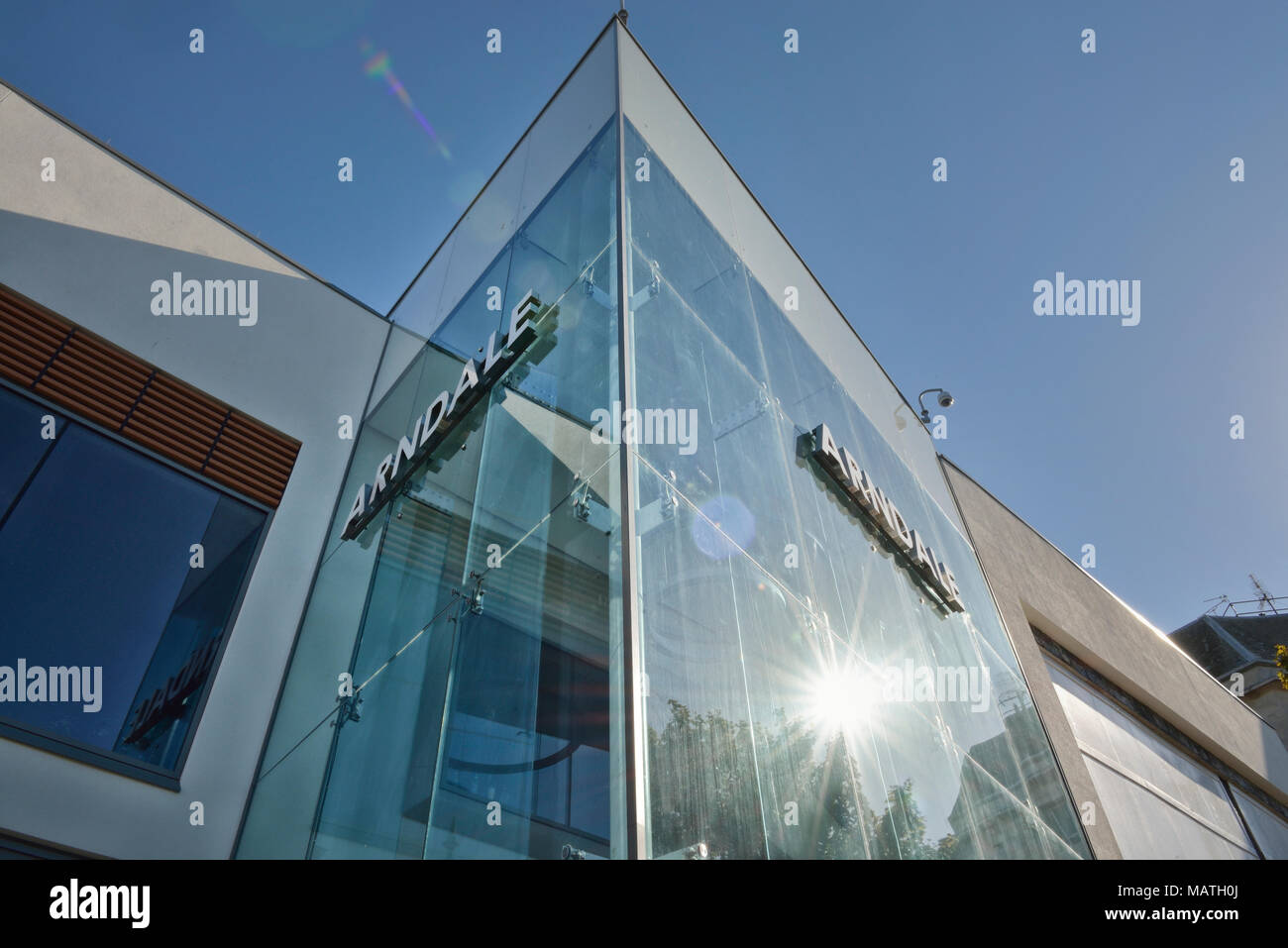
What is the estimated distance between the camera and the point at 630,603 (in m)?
2.81

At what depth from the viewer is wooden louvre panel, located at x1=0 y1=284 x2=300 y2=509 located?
5.28 m

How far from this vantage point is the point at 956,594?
6887 mm

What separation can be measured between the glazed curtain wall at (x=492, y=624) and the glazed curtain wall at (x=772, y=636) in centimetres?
20

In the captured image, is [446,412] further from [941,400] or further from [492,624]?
[941,400]

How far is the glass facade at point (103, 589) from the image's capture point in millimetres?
4555

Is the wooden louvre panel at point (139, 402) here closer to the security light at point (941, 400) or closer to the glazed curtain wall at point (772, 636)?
the glazed curtain wall at point (772, 636)

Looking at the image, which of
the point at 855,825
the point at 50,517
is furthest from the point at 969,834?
the point at 50,517

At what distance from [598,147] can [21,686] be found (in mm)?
4308

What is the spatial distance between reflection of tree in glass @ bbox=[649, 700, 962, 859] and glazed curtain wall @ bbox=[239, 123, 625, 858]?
0.20m

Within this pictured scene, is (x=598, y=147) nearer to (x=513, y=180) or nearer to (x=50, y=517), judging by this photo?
(x=513, y=180)
